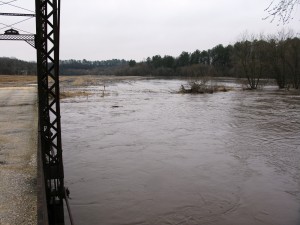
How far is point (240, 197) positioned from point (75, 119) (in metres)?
17.7

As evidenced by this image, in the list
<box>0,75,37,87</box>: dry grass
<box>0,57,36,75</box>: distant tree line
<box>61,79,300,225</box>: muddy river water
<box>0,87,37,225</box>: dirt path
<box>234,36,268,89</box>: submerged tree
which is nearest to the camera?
<box>0,87,37,225</box>: dirt path

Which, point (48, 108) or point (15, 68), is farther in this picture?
point (15, 68)

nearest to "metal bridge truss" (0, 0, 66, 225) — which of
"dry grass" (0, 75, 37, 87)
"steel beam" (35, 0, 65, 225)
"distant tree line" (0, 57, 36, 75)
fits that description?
"steel beam" (35, 0, 65, 225)

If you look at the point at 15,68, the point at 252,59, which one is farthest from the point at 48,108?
the point at 15,68

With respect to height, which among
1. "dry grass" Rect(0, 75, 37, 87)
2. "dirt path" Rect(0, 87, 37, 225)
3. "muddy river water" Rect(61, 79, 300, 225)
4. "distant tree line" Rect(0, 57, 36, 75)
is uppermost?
"distant tree line" Rect(0, 57, 36, 75)

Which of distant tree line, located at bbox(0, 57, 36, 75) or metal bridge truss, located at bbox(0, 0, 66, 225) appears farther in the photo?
distant tree line, located at bbox(0, 57, 36, 75)

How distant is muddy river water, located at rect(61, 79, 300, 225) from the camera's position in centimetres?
1004

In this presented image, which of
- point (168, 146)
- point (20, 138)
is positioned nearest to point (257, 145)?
point (168, 146)

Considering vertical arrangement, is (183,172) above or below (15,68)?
below

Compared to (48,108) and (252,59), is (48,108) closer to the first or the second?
(48,108)

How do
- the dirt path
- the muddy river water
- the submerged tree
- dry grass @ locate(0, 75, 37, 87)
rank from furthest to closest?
1. the submerged tree
2. dry grass @ locate(0, 75, 37, 87)
3. the muddy river water
4. the dirt path

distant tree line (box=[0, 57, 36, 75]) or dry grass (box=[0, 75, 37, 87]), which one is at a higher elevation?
distant tree line (box=[0, 57, 36, 75])

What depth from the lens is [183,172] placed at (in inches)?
529

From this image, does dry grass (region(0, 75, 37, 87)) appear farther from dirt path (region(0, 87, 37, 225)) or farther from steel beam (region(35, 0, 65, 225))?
steel beam (region(35, 0, 65, 225))
